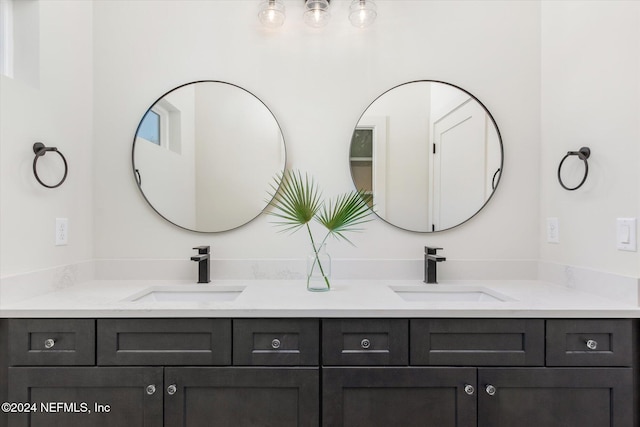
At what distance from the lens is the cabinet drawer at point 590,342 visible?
1.24 metres

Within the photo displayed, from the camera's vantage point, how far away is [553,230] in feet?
5.61

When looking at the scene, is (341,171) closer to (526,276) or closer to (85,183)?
(526,276)

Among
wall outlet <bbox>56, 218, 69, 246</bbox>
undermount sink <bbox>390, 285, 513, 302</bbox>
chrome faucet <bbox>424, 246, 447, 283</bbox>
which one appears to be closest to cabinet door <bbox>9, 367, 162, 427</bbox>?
wall outlet <bbox>56, 218, 69, 246</bbox>

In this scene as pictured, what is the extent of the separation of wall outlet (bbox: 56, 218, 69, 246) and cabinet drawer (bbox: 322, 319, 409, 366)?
1.28 m

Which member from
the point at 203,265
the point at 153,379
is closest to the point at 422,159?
the point at 203,265

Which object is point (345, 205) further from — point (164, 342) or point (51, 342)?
point (51, 342)

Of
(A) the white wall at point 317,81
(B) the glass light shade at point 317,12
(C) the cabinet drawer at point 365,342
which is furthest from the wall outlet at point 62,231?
(B) the glass light shade at point 317,12

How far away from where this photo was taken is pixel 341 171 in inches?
71.0

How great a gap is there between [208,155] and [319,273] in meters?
0.83

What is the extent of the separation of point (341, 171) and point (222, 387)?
1119 mm

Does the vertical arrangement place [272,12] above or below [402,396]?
above

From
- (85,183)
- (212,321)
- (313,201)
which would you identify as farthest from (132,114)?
(212,321)

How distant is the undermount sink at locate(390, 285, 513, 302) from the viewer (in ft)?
5.47

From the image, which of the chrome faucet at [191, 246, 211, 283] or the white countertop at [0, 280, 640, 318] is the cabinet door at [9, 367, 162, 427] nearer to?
the white countertop at [0, 280, 640, 318]
